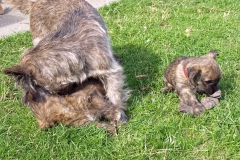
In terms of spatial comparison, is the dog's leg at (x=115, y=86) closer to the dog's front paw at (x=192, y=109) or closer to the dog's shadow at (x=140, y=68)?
the dog's shadow at (x=140, y=68)

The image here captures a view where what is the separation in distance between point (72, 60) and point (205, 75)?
1657 millimetres

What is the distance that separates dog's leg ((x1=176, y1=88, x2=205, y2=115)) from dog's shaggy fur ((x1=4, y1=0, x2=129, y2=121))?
70 centimetres

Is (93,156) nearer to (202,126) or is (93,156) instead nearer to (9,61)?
(202,126)

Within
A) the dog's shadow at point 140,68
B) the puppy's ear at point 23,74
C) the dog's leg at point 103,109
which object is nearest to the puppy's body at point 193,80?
the dog's shadow at point 140,68

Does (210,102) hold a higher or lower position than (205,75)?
lower

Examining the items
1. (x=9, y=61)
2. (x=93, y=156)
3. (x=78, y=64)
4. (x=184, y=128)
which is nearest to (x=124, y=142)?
(x=93, y=156)

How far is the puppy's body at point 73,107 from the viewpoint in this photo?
3.77 metres

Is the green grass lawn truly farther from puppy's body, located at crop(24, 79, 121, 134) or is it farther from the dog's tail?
the dog's tail

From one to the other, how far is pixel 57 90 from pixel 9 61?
7.53ft

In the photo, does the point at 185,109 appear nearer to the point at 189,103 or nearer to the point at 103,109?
the point at 189,103

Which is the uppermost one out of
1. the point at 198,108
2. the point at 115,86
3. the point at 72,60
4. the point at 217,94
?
the point at 72,60

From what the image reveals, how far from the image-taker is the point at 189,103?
13.8 feet

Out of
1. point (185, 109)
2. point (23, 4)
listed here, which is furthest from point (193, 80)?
point (23, 4)

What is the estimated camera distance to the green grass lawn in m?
3.63
